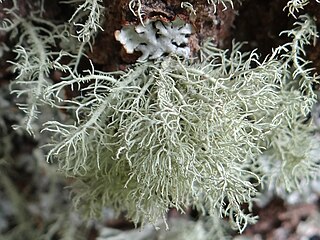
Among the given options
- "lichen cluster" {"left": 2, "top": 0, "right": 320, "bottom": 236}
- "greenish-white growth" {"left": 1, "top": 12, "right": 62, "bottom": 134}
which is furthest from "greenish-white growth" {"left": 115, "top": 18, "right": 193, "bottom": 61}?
→ "greenish-white growth" {"left": 1, "top": 12, "right": 62, "bottom": 134}

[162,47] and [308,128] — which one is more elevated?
[162,47]

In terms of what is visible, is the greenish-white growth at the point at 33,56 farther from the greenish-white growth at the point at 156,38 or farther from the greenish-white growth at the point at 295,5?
the greenish-white growth at the point at 295,5

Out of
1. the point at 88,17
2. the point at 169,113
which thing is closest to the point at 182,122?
the point at 169,113

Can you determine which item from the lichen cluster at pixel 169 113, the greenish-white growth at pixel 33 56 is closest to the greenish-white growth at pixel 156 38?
the lichen cluster at pixel 169 113

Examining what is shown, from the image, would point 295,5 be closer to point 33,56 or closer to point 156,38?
point 156,38

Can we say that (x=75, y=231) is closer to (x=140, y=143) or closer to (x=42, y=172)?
(x=42, y=172)

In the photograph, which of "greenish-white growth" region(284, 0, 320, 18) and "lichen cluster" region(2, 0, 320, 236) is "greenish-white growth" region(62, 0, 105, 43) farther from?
"greenish-white growth" region(284, 0, 320, 18)

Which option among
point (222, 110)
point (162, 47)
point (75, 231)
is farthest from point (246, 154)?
point (75, 231)

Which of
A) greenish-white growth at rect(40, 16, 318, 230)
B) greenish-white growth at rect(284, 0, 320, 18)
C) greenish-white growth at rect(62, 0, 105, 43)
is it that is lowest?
greenish-white growth at rect(40, 16, 318, 230)
